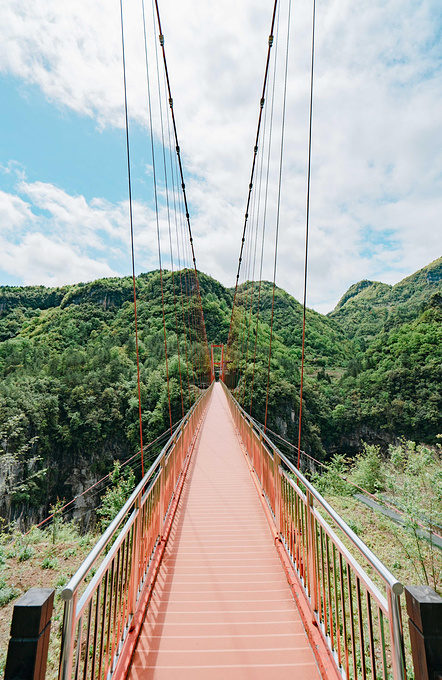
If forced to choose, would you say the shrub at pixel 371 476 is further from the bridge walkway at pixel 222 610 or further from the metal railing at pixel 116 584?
the metal railing at pixel 116 584

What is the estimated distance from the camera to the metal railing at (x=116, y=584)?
135 centimetres

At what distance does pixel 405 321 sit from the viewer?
181 feet

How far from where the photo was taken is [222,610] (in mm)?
2566

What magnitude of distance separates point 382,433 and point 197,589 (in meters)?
44.5

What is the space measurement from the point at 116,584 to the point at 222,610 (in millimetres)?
1051

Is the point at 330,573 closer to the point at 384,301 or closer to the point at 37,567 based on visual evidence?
the point at 37,567

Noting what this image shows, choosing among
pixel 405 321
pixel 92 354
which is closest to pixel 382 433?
pixel 405 321

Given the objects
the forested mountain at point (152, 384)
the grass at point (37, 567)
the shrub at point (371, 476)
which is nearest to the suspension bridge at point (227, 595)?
the grass at point (37, 567)

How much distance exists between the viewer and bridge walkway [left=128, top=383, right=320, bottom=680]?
79.9 inches

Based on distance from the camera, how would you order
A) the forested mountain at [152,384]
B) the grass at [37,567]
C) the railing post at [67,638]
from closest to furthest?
the railing post at [67,638], the grass at [37,567], the forested mountain at [152,384]

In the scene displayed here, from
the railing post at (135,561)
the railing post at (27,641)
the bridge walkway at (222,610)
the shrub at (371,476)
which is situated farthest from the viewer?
the shrub at (371,476)

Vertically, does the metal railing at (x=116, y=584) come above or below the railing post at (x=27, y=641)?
below

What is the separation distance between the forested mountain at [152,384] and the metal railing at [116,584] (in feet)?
52.5

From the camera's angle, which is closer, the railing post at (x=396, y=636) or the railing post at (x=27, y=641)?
the railing post at (x=27, y=641)
